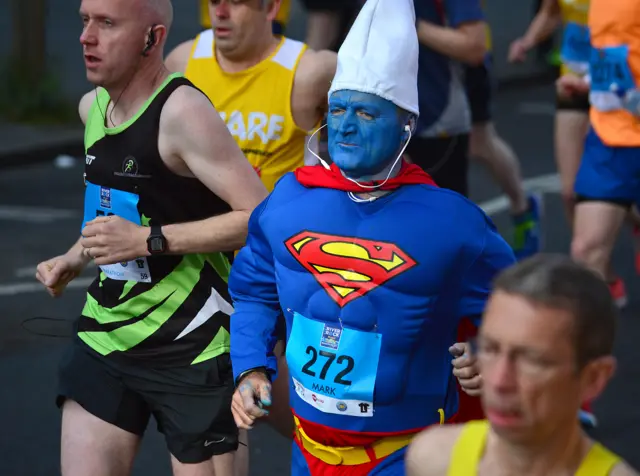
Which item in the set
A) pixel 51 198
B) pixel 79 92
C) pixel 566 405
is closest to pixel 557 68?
pixel 79 92

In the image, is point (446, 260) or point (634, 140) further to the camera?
point (634, 140)

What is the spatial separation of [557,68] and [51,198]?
8.60 m

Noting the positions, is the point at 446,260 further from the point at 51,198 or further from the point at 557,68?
the point at 557,68

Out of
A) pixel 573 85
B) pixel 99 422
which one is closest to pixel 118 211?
pixel 99 422

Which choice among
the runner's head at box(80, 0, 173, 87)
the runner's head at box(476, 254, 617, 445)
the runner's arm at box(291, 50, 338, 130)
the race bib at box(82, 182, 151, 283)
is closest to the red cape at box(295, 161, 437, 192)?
the race bib at box(82, 182, 151, 283)

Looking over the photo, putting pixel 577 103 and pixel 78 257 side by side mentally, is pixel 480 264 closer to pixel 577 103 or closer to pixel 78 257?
pixel 78 257

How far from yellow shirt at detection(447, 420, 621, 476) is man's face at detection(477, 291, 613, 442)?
15cm

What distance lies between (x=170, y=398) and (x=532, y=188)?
7566 millimetres

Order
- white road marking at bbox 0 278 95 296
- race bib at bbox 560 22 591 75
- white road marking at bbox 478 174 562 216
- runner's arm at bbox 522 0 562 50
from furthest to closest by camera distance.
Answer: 1. white road marking at bbox 478 174 562 216
2. white road marking at bbox 0 278 95 296
3. runner's arm at bbox 522 0 562 50
4. race bib at bbox 560 22 591 75

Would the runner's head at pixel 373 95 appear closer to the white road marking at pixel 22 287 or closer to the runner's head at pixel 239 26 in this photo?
the runner's head at pixel 239 26

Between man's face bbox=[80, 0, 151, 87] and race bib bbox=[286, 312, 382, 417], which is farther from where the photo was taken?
man's face bbox=[80, 0, 151, 87]

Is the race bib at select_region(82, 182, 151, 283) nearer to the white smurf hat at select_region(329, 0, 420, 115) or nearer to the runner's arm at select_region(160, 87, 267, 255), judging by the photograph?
the runner's arm at select_region(160, 87, 267, 255)

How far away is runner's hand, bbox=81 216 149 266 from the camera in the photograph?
414 cm

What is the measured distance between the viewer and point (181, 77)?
430cm
